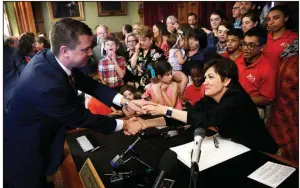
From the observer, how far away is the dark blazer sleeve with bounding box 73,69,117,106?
1979 mm

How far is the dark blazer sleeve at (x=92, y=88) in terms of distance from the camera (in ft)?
6.49

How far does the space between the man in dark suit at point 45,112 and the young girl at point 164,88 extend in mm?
1125

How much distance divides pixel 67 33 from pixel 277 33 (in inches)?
88.1

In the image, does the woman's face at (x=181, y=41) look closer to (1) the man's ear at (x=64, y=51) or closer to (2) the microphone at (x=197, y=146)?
(1) the man's ear at (x=64, y=51)

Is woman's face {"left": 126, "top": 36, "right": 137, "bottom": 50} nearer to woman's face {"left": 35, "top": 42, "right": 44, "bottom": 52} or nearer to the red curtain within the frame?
woman's face {"left": 35, "top": 42, "right": 44, "bottom": 52}

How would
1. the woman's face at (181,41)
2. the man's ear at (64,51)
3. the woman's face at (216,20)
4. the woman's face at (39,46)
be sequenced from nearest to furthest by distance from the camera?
the man's ear at (64,51) → the woman's face at (181,41) → the woman's face at (216,20) → the woman's face at (39,46)

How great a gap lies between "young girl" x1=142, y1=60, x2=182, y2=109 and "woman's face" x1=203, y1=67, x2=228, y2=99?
0.92 metres

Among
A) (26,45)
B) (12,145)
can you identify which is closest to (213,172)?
(12,145)

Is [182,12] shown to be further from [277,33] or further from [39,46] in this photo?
[277,33]

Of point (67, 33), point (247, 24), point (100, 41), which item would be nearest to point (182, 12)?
point (100, 41)

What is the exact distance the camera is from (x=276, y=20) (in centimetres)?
263

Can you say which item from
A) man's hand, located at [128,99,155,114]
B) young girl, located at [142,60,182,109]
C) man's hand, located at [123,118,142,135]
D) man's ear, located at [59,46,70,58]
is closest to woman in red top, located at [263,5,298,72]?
young girl, located at [142,60,182,109]

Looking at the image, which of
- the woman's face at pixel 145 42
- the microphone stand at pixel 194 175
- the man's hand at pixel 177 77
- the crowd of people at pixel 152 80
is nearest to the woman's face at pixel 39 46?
the crowd of people at pixel 152 80

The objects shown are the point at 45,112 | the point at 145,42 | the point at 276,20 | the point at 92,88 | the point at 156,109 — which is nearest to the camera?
the point at 45,112
